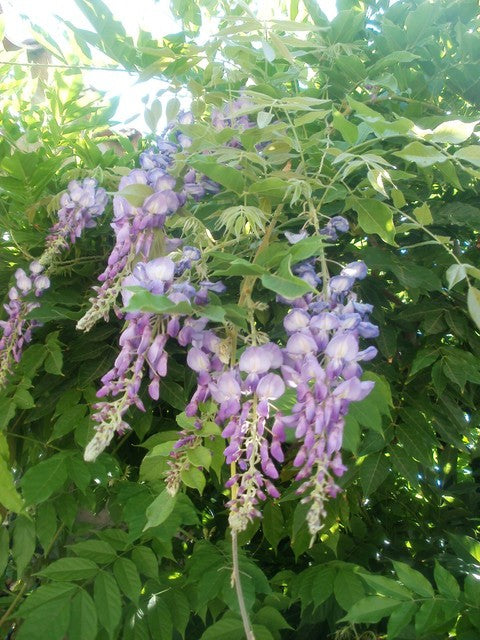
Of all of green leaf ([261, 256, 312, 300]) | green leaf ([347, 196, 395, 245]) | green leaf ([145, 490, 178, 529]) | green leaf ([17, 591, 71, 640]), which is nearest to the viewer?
green leaf ([261, 256, 312, 300])

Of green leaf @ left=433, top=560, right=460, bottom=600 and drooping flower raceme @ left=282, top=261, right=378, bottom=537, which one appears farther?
green leaf @ left=433, top=560, right=460, bottom=600

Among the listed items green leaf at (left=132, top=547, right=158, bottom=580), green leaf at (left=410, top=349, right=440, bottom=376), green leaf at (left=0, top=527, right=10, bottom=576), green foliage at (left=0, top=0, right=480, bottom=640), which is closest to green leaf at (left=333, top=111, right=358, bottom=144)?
green foliage at (left=0, top=0, right=480, bottom=640)

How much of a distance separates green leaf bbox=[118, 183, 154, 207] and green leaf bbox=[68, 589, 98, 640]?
0.74 m

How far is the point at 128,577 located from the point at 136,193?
739 mm

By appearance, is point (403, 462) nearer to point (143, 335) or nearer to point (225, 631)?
point (225, 631)

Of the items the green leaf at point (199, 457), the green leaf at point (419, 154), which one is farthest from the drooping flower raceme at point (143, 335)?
the green leaf at point (419, 154)

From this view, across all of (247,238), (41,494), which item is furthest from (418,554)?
(247,238)

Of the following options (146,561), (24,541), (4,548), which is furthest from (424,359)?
(4,548)

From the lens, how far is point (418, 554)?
166 cm

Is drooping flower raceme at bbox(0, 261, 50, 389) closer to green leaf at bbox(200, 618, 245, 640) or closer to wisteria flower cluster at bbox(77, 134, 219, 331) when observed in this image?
wisteria flower cluster at bbox(77, 134, 219, 331)

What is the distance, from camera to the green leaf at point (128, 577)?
113cm

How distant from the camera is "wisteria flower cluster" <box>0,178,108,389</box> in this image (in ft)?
3.71

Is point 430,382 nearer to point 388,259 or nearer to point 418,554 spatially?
point 388,259

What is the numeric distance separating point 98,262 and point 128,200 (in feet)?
1.67
